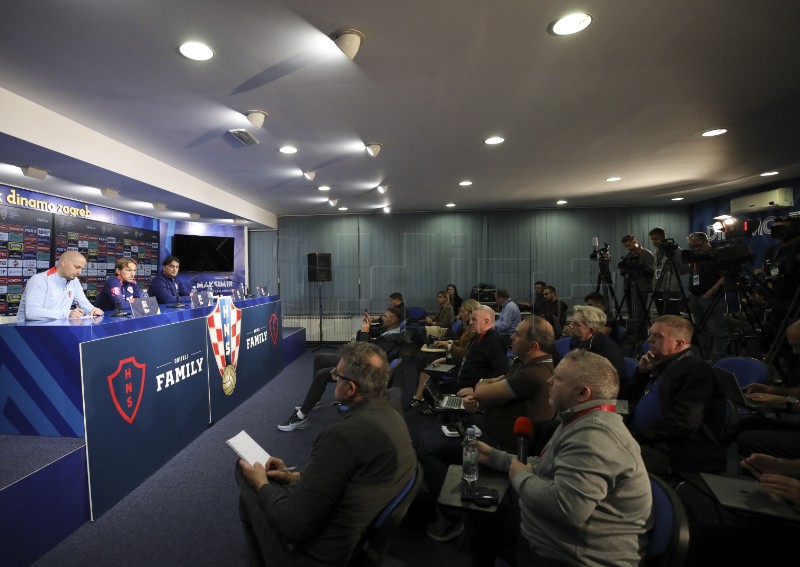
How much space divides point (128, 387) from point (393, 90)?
2785 millimetres

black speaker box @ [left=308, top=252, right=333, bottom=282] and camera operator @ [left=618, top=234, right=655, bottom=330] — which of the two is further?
black speaker box @ [left=308, top=252, right=333, bottom=282]

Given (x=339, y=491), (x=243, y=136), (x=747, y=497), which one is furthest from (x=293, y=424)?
(x=747, y=497)

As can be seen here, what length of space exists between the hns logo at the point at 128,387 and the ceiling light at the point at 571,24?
335 cm

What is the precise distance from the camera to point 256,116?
3.19 metres

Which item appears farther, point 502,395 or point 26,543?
point 502,395

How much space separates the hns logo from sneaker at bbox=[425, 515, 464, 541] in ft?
7.12

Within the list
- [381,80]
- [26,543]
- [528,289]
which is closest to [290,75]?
[381,80]

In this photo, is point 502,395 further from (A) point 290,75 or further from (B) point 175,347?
(B) point 175,347

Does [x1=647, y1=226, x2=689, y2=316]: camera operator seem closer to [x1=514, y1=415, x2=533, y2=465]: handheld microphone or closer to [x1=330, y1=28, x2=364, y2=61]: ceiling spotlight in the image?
[x1=514, y1=415, x2=533, y2=465]: handheld microphone

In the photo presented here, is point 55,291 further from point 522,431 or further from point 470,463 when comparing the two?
point 522,431

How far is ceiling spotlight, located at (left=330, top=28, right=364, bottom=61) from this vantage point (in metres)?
2.11

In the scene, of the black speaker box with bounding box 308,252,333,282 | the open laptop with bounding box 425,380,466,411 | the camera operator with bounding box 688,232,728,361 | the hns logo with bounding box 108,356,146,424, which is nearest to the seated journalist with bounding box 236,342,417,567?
the open laptop with bounding box 425,380,466,411

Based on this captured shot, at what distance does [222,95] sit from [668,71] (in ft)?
9.83

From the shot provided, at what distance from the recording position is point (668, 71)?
2.62m
